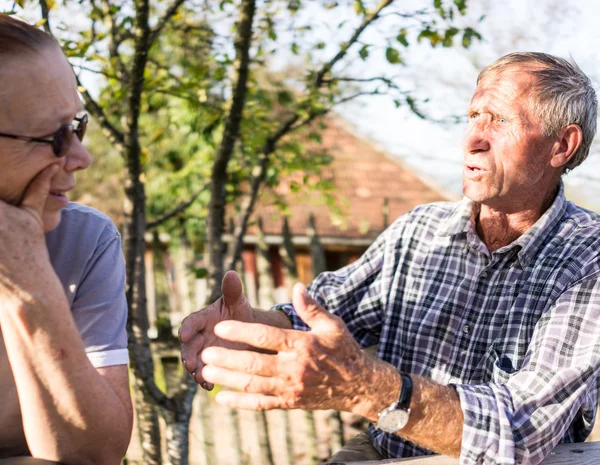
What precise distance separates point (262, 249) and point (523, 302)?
382 centimetres

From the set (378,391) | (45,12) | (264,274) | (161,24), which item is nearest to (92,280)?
(378,391)

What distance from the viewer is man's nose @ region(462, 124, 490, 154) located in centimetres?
252

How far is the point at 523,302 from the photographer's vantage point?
2270 millimetres

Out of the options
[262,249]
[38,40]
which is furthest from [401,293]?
[262,249]

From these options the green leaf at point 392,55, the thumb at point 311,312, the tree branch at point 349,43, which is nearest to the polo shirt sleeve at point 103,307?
the thumb at point 311,312

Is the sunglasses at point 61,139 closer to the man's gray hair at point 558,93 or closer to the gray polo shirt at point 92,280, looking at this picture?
the gray polo shirt at point 92,280

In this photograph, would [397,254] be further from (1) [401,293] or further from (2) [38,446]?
(2) [38,446]

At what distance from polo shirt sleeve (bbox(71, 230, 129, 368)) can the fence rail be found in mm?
671

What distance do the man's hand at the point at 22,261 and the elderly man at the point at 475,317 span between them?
1.25ft

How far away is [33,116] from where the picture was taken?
162 centimetres

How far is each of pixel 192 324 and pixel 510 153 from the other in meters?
1.20

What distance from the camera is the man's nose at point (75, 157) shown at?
1.68 meters

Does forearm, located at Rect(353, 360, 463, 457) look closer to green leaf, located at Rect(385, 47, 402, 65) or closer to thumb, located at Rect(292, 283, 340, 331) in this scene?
thumb, located at Rect(292, 283, 340, 331)

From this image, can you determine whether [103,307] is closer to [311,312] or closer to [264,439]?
[311,312]
